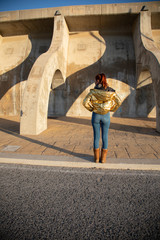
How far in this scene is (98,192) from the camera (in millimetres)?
2160

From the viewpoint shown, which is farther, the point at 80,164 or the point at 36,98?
the point at 36,98

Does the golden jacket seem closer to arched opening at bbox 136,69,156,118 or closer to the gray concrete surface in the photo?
the gray concrete surface

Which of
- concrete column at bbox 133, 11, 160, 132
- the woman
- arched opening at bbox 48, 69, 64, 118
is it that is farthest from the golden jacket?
arched opening at bbox 48, 69, 64, 118

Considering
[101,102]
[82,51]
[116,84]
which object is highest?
[82,51]

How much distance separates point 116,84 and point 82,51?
4228 mm

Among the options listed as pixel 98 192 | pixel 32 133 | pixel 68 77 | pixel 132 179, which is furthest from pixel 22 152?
pixel 68 77

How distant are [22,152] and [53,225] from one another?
2.57m

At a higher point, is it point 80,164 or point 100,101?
point 100,101

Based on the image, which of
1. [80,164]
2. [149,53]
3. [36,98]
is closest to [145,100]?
[149,53]

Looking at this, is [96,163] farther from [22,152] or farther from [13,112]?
[13,112]

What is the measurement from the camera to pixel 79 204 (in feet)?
6.21

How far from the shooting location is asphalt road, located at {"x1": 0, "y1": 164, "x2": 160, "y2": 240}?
1.48 m

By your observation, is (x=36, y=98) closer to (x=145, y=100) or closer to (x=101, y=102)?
(x=101, y=102)

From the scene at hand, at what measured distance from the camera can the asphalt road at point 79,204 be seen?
1.48 m
